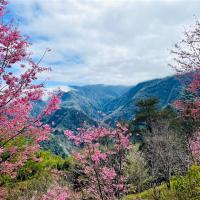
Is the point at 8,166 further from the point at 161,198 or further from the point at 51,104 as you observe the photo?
the point at 161,198

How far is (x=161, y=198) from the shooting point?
105 feet

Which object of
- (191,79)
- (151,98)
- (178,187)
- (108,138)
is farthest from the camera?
(151,98)

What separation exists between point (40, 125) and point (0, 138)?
1.20m

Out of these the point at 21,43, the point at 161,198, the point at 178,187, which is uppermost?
the point at 21,43

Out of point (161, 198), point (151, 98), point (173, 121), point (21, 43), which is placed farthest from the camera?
point (151, 98)

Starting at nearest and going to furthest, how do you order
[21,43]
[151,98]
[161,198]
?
[21,43], [161,198], [151,98]

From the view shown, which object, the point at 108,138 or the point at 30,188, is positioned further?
the point at 30,188

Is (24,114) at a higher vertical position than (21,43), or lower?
lower

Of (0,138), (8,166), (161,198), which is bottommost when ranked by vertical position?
(161,198)

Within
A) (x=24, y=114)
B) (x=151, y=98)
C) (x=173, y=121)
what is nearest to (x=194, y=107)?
(x=24, y=114)

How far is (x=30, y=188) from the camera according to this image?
111 feet

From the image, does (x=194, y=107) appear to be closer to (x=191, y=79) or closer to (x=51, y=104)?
(x=191, y=79)

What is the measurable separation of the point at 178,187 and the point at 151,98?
160 ft

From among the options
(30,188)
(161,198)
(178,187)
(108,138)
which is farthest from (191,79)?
(30,188)
